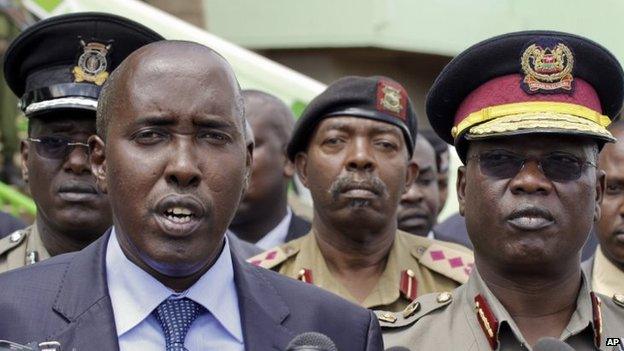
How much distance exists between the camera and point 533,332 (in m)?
4.42

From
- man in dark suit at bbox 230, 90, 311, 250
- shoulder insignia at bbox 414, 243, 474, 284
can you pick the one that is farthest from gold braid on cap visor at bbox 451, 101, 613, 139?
man in dark suit at bbox 230, 90, 311, 250

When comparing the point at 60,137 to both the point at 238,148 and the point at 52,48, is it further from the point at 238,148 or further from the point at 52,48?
the point at 238,148

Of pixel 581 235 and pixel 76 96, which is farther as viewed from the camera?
pixel 76 96

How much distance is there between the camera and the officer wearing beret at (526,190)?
4.30m

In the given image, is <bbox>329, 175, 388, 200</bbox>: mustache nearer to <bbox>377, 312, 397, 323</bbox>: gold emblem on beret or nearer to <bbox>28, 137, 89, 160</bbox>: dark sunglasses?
<bbox>28, 137, 89, 160</bbox>: dark sunglasses

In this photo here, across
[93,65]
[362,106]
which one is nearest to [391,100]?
[362,106]

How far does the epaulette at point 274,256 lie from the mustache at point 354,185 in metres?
0.33

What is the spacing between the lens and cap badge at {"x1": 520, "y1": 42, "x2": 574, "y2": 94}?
14.5 feet

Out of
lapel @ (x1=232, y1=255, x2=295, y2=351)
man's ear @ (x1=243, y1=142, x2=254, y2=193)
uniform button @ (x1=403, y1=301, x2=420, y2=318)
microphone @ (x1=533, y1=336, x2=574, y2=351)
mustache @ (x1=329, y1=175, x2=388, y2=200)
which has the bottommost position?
uniform button @ (x1=403, y1=301, x2=420, y2=318)

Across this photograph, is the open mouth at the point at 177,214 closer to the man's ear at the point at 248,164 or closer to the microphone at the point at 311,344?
the man's ear at the point at 248,164

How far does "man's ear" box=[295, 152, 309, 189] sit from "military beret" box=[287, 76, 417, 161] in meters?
0.04

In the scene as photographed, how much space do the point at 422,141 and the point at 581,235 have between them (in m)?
4.55

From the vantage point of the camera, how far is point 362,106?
6.33 meters

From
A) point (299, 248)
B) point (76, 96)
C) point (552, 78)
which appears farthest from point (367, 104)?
point (552, 78)
